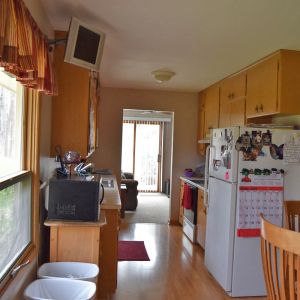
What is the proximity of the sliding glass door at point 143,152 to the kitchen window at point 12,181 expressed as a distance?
6673 millimetres

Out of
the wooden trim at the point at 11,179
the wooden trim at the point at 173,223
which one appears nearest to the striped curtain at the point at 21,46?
the wooden trim at the point at 11,179

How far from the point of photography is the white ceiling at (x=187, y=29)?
2154 mm

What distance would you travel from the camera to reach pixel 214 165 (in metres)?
3.47

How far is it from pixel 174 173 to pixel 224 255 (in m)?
2.60

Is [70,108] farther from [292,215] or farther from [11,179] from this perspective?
[292,215]

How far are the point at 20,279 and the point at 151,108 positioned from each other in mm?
4039

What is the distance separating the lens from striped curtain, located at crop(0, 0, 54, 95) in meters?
1.21

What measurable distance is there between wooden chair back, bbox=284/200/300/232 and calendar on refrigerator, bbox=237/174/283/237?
21.0 inches

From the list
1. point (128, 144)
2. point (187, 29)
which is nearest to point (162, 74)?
point (187, 29)

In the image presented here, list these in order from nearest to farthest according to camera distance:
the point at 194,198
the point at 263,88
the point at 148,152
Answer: the point at 263,88, the point at 194,198, the point at 148,152

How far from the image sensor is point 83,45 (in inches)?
91.0

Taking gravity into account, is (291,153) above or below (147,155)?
above

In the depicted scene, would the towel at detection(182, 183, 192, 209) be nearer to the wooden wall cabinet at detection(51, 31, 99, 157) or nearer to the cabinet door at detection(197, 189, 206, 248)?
the cabinet door at detection(197, 189, 206, 248)

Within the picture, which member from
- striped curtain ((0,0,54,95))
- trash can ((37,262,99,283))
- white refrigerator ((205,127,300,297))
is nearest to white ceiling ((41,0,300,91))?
striped curtain ((0,0,54,95))
